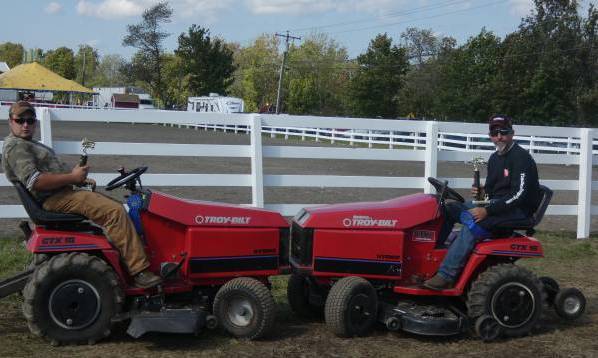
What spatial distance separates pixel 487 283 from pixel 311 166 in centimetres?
1535

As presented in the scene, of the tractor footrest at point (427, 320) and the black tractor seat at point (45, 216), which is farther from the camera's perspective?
the tractor footrest at point (427, 320)

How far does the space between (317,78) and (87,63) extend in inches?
2116

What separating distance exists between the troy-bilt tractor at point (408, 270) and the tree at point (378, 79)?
53.3 m

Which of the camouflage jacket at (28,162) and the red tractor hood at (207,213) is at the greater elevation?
the camouflage jacket at (28,162)

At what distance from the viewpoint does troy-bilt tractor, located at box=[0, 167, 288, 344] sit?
199 inches

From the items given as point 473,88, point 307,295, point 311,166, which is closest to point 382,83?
point 473,88

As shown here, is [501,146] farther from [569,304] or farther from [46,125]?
[46,125]

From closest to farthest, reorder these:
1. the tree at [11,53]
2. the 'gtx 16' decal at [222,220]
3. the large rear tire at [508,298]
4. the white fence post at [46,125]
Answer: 1. the 'gtx 16' decal at [222,220]
2. the large rear tire at [508,298]
3. the white fence post at [46,125]
4. the tree at [11,53]

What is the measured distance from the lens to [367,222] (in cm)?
567

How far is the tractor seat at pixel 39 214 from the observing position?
5082 mm

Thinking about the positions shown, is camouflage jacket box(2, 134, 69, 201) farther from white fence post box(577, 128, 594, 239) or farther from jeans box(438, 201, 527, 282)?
white fence post box(577, 128, 594, 239)

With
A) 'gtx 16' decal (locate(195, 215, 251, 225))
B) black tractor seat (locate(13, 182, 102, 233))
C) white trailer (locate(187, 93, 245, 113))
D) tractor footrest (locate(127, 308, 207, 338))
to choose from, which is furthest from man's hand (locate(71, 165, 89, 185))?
white trailer (locate(187, 93, 245, 113))

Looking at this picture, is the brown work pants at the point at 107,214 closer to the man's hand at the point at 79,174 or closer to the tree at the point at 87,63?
the man's hand at the point at 79,174

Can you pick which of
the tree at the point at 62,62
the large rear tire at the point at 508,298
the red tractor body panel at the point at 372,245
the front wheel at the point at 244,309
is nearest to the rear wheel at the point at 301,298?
the red tractor body panel at the point at 372,245
